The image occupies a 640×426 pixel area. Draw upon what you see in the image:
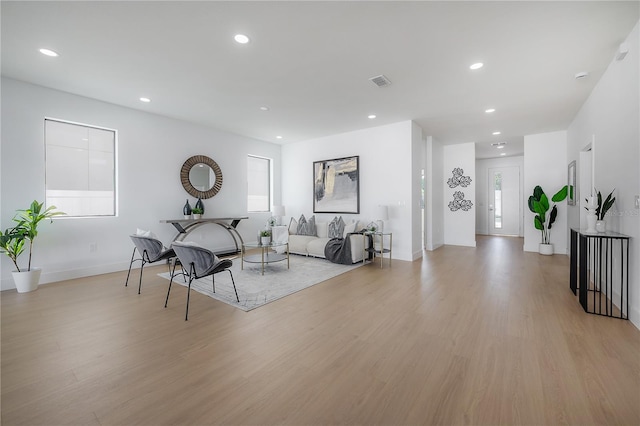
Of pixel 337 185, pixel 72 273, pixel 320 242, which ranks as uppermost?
pixel 337 185

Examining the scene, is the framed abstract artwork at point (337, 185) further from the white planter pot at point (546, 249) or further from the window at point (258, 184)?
the white planter pot at point (546, 249)

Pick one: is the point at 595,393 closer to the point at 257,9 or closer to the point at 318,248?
the point at 257,9

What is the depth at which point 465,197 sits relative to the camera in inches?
308

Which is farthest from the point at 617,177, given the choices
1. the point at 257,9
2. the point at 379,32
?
the point at 257,9

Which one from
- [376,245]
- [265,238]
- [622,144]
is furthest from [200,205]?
[622,144]

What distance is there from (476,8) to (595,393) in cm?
304

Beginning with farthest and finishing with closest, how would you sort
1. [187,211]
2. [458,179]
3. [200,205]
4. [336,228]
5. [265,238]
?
[458,179] < [336,228] < [200,205] < [187,211] < [265,238]

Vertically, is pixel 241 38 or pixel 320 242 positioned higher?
pixel 241 38

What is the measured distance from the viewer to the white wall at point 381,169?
5785mm

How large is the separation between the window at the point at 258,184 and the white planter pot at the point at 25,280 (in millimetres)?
4188

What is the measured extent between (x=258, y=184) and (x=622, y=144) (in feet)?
22.5

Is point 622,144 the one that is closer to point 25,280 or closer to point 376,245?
point 376,245

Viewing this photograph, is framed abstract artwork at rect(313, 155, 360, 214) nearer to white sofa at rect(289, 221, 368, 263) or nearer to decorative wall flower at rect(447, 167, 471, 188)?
white sofa at rect(289, 221, 368, 263)

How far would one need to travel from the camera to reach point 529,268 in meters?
5.02
